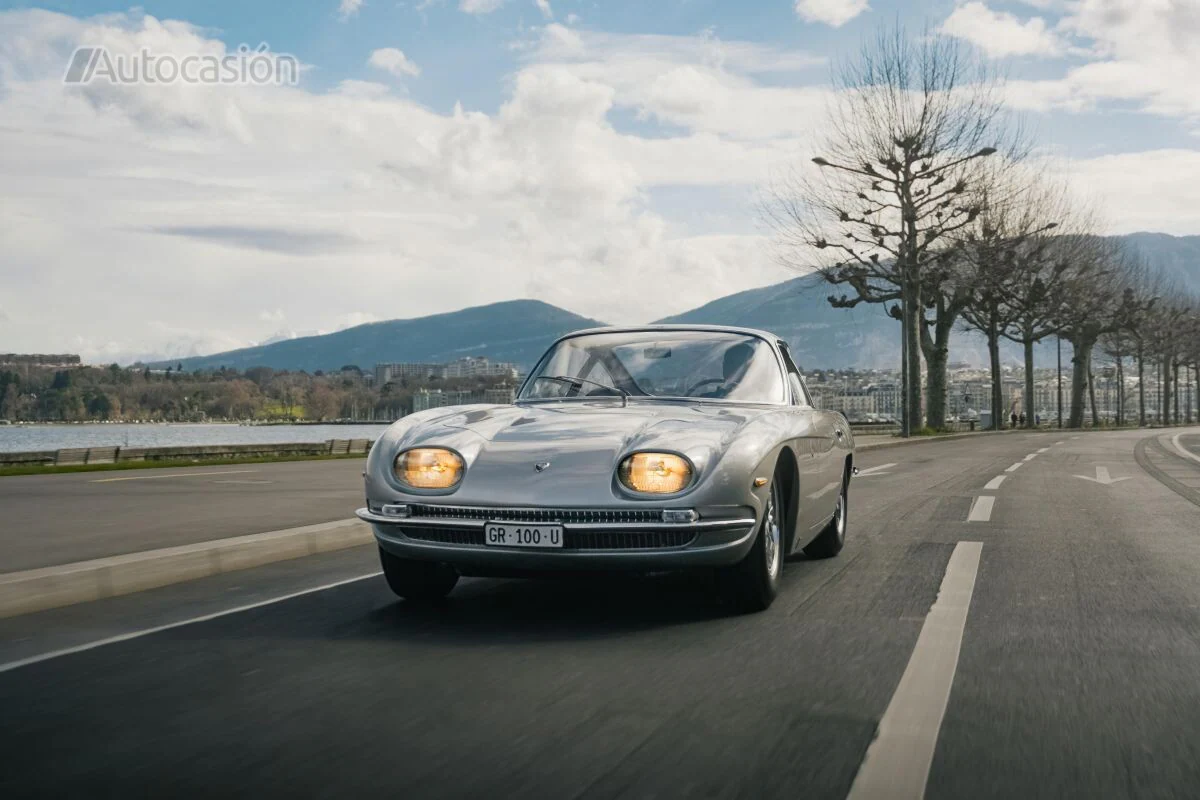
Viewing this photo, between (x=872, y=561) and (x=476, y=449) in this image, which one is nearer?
(x=476, y=449)

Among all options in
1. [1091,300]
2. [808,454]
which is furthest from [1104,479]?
[1091,300]

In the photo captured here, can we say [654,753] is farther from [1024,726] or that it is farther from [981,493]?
[981,493]

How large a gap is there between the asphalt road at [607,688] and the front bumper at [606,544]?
30cm

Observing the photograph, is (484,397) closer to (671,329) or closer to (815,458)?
(671,329)

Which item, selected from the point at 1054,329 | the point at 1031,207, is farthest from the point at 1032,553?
the point at 1054,329

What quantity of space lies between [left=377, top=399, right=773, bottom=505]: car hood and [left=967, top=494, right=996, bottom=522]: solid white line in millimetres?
5224

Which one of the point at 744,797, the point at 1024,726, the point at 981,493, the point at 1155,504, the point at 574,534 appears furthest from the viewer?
the point at 981,493

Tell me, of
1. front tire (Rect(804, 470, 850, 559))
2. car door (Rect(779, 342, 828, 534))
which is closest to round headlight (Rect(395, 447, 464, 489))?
car door (Rect(779, 342, 828, 534))

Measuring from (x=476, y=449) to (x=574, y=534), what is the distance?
2.19 feet

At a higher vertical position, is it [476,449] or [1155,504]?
[476,449]

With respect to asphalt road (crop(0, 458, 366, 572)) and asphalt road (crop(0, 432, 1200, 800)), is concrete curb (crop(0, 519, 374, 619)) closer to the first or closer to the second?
asphalt road (crop(0, 432, 1200, 800))

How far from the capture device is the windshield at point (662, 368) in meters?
6.80

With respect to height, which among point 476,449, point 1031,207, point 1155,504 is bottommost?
point 1155,504

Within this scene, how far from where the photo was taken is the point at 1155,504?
490 inches
